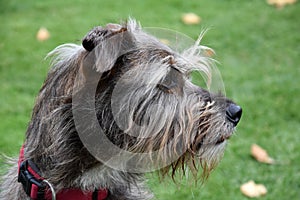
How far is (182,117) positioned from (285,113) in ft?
9.78

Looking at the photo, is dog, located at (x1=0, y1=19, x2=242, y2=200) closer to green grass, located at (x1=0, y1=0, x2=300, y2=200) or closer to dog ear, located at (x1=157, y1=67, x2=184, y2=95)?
dog ear, located at (x1=157, y1=67, x2=184, y2=95)

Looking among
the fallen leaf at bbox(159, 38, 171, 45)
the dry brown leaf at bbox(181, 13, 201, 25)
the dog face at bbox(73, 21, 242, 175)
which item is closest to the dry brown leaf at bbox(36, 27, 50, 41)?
the dry brown leaf at bbox(181, 13, 201, 25)

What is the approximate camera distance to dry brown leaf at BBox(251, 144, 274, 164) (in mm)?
5359

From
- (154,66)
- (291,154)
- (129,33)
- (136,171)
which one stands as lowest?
(291,154)

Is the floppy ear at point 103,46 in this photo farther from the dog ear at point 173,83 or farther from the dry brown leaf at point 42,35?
the dry brown leaf at point 42,35

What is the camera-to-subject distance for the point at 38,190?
3297mm

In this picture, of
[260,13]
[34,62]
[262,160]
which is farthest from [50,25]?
[262,160]

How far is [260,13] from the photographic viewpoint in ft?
27.0

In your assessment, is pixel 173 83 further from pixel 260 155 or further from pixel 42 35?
pixel 42 35

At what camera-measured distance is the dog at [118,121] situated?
3.21 meters

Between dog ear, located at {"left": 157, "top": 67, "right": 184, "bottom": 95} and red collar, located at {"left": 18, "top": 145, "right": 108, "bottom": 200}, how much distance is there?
2.25 ft

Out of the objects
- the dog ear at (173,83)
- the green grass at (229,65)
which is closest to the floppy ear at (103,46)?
the dog ear at (173,83)

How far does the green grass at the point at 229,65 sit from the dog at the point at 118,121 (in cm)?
96

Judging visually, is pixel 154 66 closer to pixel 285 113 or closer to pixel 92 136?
pixel 92 136
